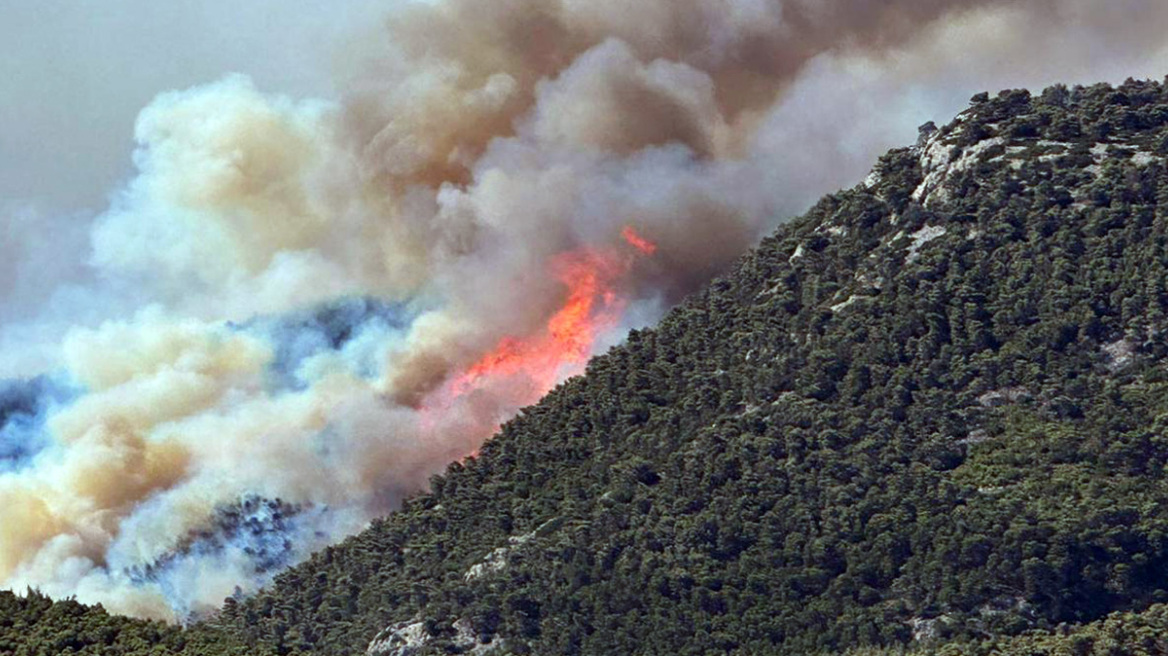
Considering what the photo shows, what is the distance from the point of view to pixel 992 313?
582 feet

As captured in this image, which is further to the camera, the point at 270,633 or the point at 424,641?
the point at 270,633

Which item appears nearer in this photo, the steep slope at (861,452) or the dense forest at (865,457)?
the dense forest at (865,457)

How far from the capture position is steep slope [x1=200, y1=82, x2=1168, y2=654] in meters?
→ 160

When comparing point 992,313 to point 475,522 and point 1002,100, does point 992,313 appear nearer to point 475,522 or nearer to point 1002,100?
point 1002,100

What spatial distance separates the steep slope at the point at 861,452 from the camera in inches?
6299

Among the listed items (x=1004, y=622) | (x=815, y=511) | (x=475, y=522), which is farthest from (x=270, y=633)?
(x=1004, y=622)

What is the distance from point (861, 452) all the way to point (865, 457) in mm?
1032

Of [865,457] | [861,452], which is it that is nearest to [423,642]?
[865,457]

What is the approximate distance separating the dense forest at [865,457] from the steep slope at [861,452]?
0.17 m

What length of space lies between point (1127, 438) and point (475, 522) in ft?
128

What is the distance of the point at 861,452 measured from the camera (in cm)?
17375

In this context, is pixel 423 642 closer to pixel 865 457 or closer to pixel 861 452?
pixel 865 457

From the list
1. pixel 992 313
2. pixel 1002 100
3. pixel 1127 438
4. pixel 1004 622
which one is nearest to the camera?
pixel 1004 622

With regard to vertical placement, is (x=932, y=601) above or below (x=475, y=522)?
below
